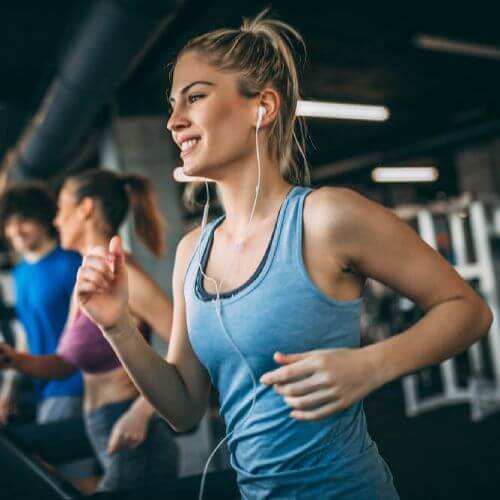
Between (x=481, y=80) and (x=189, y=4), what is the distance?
169 inches

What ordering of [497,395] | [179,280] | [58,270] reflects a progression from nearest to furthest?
[179,280]
[58,270]
[497,395]

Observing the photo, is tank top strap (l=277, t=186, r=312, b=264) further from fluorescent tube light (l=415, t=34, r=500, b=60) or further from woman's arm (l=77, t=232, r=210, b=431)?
fluorescent tube light (l=415, t=34, r=500, b=60)

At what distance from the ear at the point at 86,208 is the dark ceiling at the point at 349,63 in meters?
1.19

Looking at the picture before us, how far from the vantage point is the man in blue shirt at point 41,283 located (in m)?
2.03

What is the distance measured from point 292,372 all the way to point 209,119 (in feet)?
1.24

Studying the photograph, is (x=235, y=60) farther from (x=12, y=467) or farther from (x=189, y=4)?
(x=189, y=4)

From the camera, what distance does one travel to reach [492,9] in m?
4.49

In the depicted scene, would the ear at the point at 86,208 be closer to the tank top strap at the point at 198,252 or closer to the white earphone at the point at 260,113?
the tank top strap at the point at 198,252

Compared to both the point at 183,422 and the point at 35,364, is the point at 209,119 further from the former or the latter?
the point at 35,364

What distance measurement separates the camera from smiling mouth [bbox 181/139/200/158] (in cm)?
79

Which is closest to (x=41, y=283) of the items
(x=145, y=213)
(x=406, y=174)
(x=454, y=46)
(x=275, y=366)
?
(x=145, y=213)

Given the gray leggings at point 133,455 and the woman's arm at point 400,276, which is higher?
the woman's arm at point 400,276

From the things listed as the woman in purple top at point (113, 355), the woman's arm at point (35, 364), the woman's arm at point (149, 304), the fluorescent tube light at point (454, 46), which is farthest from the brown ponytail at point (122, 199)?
the fluorescent tube light at point (454, 46)

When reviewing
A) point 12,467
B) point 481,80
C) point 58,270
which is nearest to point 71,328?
point 12,467
